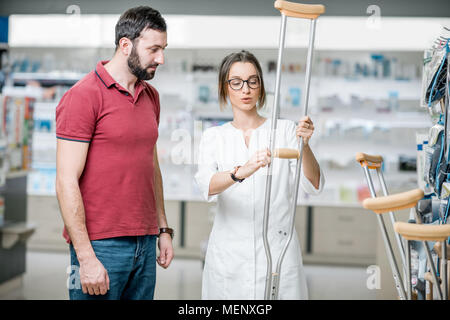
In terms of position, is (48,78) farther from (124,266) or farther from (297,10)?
(297,10)

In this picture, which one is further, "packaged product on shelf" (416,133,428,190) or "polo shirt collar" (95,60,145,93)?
"packaged product on shelf" (416,133,428,190)

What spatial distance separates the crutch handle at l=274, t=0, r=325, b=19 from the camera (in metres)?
1.44

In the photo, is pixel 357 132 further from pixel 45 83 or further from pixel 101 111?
pixel 101 111

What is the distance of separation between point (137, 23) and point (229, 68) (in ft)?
1.07

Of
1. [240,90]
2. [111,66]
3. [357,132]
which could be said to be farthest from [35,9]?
[357,132]

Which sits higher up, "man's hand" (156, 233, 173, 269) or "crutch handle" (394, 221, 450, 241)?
"crutch handle" (394, 221, 450, 241)

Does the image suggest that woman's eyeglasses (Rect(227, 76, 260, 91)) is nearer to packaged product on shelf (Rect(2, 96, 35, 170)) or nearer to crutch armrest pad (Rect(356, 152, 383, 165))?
crutch armrest pad (Rect(356, 152, 383, 165))

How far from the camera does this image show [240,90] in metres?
1.50

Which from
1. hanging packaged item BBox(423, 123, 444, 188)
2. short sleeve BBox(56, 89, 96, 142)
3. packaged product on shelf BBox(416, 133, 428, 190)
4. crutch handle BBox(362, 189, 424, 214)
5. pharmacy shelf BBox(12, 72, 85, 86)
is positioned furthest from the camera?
pharmacy shelf BBox(12, 72, 85, 86)

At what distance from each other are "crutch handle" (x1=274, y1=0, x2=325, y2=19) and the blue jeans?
0.84 meters

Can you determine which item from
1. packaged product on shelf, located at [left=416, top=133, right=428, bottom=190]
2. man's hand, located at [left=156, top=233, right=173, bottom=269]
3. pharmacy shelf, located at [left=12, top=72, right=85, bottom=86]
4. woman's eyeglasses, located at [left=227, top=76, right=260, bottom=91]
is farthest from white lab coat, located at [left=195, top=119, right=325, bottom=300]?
pharmacy shelf, located at [left=12, top=72, right=85, bottom=86]

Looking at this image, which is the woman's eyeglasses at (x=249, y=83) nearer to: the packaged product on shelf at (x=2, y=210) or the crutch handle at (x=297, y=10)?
the crutch handle at (x=297, y=10)

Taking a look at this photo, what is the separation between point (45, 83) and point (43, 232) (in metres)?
1.19
